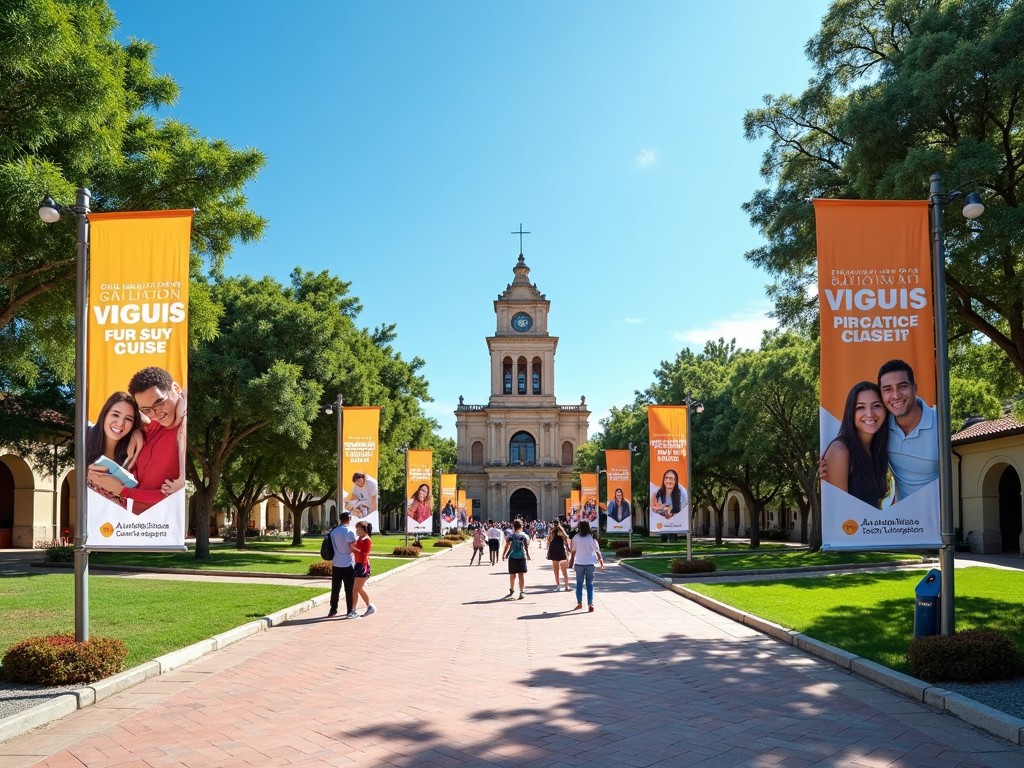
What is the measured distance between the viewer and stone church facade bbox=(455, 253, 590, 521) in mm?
94125

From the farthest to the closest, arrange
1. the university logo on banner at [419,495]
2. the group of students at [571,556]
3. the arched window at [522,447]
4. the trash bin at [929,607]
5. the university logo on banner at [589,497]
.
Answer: the arched window at [522,447]
the university logo on banner at [589,497]
the university logo on banner at [419,495]
the group of students at [571,556]
the trash bin at [929,607]

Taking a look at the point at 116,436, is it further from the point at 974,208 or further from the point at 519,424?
the point at 519,424

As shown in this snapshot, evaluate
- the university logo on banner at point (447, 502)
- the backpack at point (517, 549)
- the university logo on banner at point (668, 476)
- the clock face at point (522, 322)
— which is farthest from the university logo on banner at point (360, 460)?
the clock face at point (522, 322)

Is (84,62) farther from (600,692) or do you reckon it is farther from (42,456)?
(42,456)

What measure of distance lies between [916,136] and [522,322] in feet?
260

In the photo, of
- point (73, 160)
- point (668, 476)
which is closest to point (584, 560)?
point (668, 476)

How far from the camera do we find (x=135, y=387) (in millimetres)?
9953

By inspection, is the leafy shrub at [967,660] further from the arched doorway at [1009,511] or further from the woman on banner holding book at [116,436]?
the arched doorway at [1009,511]

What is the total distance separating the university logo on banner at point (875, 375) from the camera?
34.2ft

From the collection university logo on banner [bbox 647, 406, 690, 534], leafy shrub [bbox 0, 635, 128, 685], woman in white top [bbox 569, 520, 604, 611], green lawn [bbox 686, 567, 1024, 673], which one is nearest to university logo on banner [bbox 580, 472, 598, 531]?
university logo on banner [bbox 647, 406, 690, 534]

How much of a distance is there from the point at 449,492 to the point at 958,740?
150ft

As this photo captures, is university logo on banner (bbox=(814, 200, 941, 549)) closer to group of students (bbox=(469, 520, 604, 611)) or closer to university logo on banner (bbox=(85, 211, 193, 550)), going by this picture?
group of students (bbox=(469, 520, 604, 611))

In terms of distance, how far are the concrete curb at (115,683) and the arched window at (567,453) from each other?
84.5m

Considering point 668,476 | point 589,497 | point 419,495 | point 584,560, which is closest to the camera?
point 584,560
